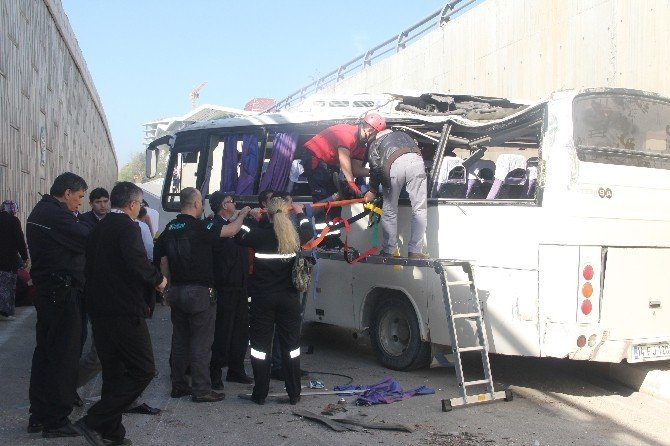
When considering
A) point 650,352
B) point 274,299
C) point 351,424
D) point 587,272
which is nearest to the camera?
point 351,424

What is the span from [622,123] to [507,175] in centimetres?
129

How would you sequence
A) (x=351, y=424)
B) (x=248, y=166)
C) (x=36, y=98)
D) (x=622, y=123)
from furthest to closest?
(x=36, y=98)
(x=248, y=166)
(x=622, y=123)
(x=351, y=424)

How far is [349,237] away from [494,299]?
2.39m

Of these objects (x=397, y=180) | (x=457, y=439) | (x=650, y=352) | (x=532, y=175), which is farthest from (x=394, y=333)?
(x=457, y=439)

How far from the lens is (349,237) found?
977 centimetres

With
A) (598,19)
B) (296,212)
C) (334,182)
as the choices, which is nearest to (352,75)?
(598,19)

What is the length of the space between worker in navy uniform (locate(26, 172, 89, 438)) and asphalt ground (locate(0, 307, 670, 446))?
0.22m

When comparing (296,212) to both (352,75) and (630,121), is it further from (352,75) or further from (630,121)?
(352,75)

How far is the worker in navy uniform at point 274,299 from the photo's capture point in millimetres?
7457

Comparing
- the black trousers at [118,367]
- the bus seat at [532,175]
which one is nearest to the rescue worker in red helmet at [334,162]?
the bus seat at [532,175]

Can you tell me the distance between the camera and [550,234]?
24.2 feet

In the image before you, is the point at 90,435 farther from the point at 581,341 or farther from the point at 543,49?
the point at 543,49

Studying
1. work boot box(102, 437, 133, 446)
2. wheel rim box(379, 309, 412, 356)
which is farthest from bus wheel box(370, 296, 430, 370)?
work boot box(102, 437, 133, 446)

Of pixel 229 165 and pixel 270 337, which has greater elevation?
pixel 229 165
